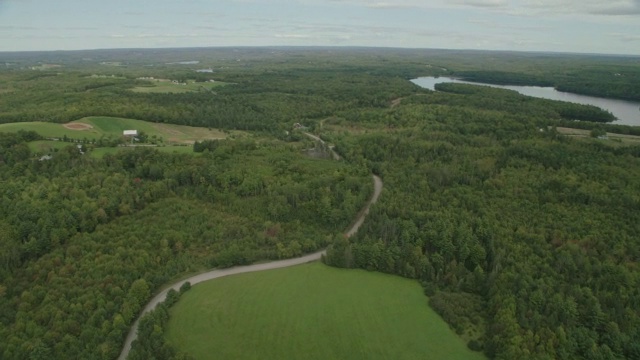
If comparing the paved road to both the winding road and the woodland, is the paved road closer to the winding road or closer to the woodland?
the winding road

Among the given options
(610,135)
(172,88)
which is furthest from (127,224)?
(172,88)

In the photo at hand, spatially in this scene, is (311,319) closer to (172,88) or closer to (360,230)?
(360,230)

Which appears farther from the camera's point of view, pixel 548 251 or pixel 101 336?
pixel 548 251

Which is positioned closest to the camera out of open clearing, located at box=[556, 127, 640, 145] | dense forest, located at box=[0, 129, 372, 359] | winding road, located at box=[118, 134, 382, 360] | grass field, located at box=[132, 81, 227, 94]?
winding road, located at box=[118, 134, 382, 360]

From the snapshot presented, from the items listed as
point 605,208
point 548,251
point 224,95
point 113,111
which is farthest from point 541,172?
point 224,95

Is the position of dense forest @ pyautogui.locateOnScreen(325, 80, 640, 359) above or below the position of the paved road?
above

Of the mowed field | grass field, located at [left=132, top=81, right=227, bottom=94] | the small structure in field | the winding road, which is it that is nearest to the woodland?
the winding road

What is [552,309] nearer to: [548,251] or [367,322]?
[548,251]
